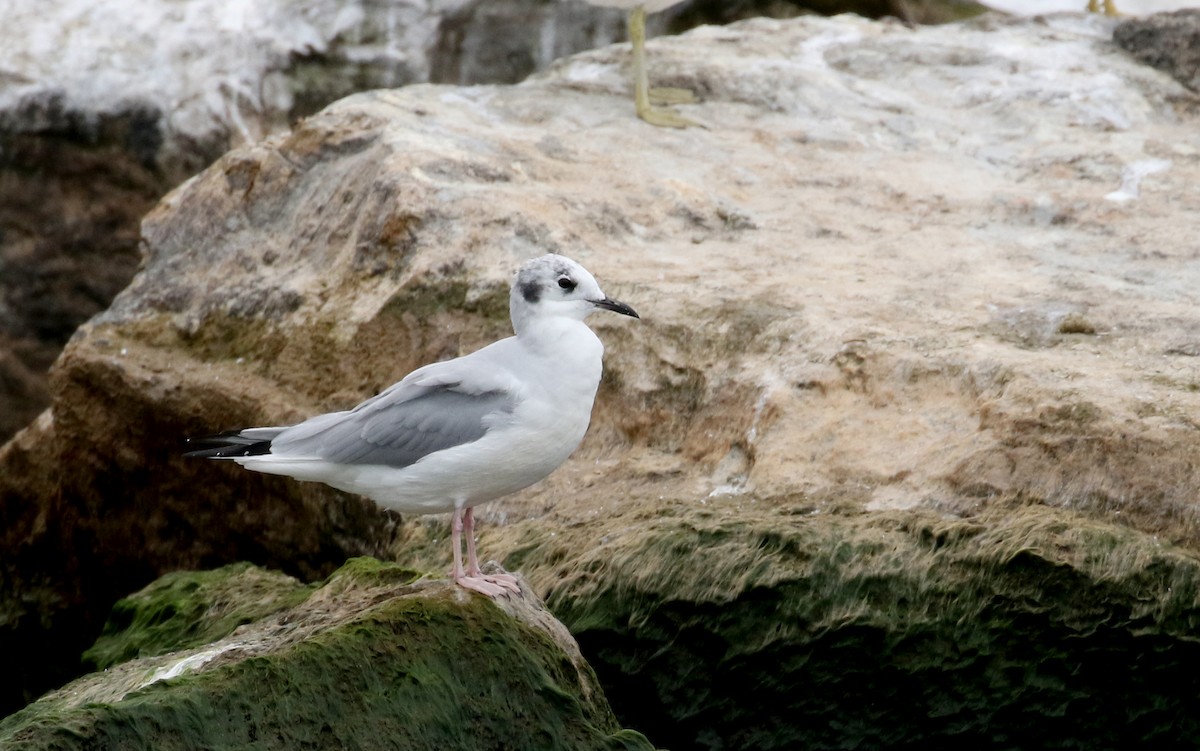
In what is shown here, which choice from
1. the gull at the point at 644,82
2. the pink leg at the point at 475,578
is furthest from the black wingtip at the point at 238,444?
the gull at the point at 644,82

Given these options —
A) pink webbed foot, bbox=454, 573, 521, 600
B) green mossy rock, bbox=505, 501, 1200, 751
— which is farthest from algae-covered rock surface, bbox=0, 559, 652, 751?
green mossy rock, bbox=505, 501, 1200, 751

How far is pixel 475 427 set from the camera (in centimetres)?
413

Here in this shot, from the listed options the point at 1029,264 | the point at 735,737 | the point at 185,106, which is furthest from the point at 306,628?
the point at 185,106

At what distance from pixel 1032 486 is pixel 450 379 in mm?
1814

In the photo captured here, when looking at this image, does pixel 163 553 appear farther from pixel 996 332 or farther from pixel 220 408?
pixel 996 332

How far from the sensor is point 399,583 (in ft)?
15.3

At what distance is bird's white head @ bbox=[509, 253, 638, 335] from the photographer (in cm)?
432

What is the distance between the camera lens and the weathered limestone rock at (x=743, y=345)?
4637 mm

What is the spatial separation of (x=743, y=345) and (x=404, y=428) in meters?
1.77

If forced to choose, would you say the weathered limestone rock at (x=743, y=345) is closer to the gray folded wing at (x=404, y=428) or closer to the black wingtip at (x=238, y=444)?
the gray folded wing at (x=404, y=428)

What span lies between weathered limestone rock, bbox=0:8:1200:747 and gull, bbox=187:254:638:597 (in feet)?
2.40

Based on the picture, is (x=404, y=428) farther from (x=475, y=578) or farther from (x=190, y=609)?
(x=190, y=609)

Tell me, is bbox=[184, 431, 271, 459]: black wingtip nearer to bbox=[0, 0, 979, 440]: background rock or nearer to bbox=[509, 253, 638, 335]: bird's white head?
bbox=[509, 253, 638, 335]: bird's white head

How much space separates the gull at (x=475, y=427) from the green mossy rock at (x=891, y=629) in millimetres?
660
